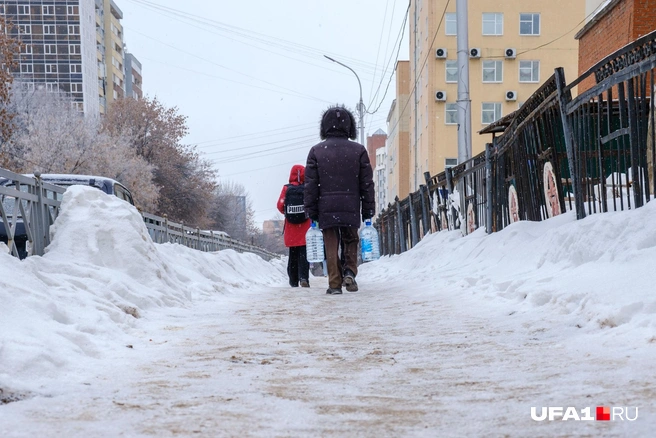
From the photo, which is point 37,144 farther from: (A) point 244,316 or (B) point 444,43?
(A) point 244,316

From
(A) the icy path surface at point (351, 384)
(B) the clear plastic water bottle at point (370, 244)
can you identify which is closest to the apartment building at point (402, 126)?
(B) the clear plastic water bottle at point (370, 244)

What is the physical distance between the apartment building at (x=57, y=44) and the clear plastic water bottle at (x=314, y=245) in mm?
66436

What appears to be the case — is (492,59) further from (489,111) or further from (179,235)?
(179,235)

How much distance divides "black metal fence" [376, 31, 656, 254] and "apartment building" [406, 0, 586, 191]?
29872 mm

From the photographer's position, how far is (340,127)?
29.4 feet

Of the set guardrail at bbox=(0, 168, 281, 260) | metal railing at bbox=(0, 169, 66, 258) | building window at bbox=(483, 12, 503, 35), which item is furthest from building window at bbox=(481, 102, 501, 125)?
metal railing at bbox=(0, 169, 66, 258)

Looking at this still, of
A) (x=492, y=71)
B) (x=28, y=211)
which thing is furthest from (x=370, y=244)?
(x=492, y=71)

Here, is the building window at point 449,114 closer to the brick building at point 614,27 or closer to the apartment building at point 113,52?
the brick building at point 614,27

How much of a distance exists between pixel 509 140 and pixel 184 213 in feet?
135

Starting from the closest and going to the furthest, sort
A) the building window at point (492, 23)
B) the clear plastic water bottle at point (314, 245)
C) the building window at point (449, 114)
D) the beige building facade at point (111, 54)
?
Answer: 1. the clear plastic water bottle at point (314, 245)
2. the building window at point (449, 114)
3. the building window at point (492, 23)
4. the beige building facade at point (111, 54)

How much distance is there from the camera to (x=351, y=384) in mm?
3299

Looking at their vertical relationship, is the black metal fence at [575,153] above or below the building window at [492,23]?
below

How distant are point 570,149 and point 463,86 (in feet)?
25.5

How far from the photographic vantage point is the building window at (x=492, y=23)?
140ft
